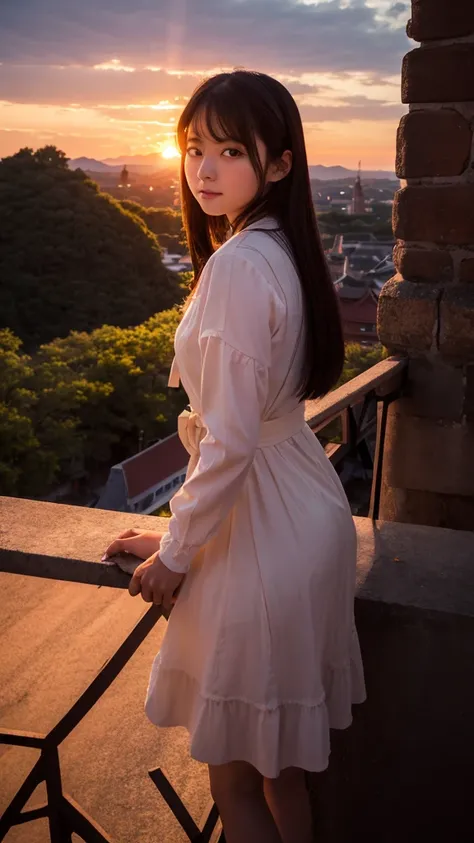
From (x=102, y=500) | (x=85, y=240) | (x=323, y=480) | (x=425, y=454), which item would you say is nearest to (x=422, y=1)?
(x=425, y=454)

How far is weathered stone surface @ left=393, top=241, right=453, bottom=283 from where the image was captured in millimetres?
2732

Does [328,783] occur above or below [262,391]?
below

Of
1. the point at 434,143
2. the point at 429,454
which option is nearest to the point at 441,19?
the point at 434,143

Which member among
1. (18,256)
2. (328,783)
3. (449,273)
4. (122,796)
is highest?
(449,273)

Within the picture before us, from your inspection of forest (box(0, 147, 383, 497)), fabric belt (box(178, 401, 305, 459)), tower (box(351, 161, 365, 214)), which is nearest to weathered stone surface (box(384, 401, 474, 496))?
fabric belt (box(178, 401, 305, 459))

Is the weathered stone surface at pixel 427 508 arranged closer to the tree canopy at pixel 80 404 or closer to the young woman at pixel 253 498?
the young woman at pixel 253 498

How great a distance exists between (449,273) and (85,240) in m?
36.4

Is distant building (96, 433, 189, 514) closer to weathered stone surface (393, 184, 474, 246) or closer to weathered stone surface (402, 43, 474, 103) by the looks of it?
weathered stone surface (393, 184, 474, 246)

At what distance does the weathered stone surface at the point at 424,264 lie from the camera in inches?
108

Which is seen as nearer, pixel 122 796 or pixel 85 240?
pixel 122 796

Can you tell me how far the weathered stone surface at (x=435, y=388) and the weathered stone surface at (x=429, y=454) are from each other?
34mm

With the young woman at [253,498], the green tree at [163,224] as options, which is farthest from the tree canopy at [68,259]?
the young woman at [253,498]

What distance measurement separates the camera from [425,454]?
2943mm

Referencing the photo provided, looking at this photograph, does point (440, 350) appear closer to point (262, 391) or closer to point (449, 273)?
point (449, 273)
